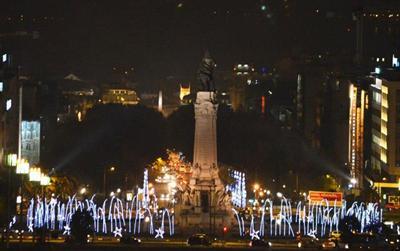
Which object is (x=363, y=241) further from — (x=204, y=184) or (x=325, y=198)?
(x=204, y=184)

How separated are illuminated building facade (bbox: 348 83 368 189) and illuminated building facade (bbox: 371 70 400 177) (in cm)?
375

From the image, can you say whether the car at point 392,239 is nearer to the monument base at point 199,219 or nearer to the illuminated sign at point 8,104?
the monument base at point 199,219

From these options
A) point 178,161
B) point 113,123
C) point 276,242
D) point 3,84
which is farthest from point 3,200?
point 113,123

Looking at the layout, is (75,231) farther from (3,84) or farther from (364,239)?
(3,84)

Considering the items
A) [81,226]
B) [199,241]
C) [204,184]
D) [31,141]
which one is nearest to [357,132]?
[31,141]

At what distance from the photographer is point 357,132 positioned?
113562 mm

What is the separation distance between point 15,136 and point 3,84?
669 cm

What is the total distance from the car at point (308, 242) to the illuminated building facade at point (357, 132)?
39.6 meters

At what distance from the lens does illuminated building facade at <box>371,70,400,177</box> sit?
101 m

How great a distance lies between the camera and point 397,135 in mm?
102125

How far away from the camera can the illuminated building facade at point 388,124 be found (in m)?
101

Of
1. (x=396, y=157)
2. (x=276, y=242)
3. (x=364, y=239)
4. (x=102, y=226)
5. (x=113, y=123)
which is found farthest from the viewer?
(x=113, y=123)

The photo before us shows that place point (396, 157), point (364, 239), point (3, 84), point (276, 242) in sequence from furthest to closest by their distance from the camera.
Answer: point (396, 157), point (3, 84), point (276, 242), point (364, 239)

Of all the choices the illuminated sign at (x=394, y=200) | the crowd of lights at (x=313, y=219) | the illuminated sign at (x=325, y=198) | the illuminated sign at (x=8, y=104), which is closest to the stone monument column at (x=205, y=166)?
the crowd of lights at (x=313, y=219)
